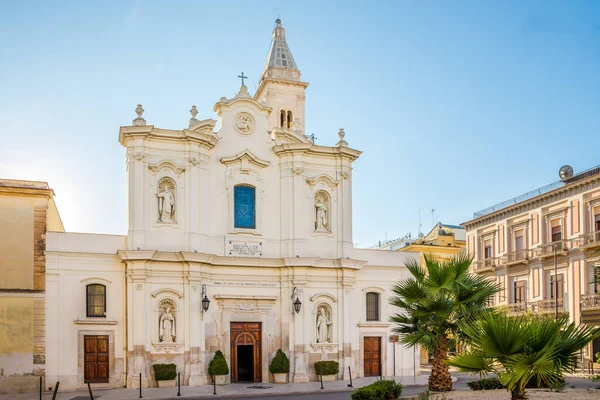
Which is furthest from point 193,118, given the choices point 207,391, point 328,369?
point 328,369

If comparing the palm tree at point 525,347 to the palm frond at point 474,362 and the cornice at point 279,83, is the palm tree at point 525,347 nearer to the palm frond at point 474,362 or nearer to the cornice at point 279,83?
the palm frond at point 474,362

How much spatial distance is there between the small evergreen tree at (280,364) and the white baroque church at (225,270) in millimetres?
601

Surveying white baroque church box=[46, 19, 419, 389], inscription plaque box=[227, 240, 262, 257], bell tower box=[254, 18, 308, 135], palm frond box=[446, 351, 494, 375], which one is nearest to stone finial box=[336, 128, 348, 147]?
white baroque church box=[46, 19, 419, 389]

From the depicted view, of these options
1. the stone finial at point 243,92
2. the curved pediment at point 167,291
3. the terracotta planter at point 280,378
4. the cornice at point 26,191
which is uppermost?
the stone finial at point 243,92

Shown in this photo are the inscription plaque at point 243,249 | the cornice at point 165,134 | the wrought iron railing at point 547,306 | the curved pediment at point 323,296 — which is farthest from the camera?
the wrought iron railing at point 547,306

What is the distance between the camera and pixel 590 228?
43.2 meters

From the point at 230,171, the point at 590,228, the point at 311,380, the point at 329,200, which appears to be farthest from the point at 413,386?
the point at 590,228

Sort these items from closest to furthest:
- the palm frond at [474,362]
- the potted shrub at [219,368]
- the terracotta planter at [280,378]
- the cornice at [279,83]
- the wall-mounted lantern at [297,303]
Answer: the palm frond at [474,362] < the potted shrub at [219,368] < the terracotta planter at [280,378] < the wall-mounted lantern at [297,303] < the cornice at [279,83]

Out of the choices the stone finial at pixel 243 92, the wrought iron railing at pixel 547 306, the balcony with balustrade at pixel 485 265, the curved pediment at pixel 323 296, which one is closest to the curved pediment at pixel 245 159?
the stone finial at pixel 243 92

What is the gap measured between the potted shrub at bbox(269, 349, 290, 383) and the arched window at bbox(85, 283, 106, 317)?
824 cm

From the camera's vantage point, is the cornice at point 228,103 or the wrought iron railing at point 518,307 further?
the wrought iron railing at point 518,307

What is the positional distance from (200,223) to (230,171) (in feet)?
10.3

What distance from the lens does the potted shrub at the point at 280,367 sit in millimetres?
34688

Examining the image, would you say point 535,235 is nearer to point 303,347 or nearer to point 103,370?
point 303,347
